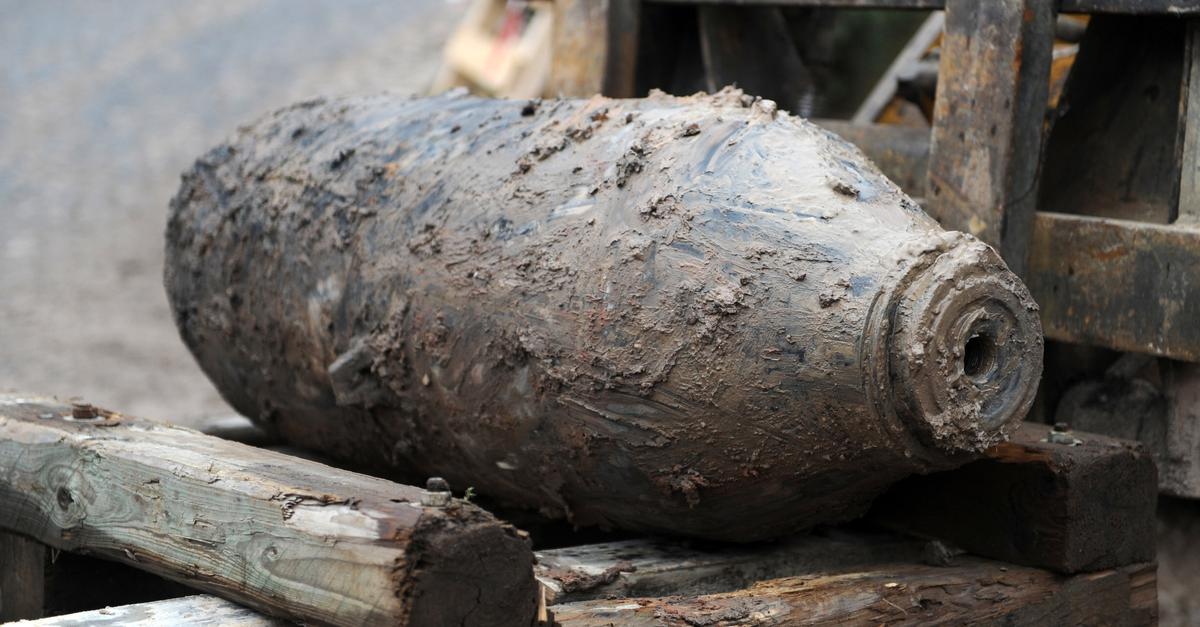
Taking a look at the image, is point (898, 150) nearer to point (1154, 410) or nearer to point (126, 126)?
point (1154, 410)

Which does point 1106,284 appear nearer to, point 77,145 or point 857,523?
point 857,523

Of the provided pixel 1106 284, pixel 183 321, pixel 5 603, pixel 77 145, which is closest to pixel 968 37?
pixel 1106 284

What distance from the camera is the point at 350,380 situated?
7.60 feet

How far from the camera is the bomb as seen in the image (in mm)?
1790

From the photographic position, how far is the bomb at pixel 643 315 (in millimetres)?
1790

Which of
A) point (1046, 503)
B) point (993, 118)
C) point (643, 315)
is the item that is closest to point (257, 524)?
point (643, 315)

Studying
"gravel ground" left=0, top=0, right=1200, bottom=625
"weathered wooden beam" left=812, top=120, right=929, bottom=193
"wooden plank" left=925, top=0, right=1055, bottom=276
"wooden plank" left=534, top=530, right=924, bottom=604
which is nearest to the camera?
"wooden plank" left=534, top=530, right=924, bottom=604

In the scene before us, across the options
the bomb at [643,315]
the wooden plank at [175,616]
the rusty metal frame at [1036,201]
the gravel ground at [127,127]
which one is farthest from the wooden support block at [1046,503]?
the gravel ground at [127,127]

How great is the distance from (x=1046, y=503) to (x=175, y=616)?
4.30ft

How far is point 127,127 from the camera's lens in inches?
346

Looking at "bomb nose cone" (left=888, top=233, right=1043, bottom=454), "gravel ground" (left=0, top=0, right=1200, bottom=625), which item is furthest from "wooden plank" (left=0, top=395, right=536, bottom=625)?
"gravel ground" (left=0, top=0, right=1200, bottom=625)

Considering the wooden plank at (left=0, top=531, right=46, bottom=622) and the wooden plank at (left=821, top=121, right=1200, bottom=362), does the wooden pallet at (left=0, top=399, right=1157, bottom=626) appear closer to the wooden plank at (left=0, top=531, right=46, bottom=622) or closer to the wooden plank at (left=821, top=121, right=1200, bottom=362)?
the wooden plank at (left=0, top=531, right=46, bottom=622)

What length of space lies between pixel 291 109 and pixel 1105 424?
182 cm

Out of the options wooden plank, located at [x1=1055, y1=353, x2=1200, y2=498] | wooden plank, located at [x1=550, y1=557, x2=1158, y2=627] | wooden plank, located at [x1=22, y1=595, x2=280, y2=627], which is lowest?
wooden plank, located at [x1=22, y1=595, x2=280, y2=627]
